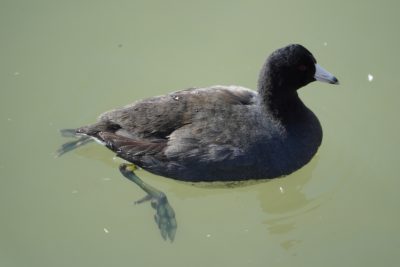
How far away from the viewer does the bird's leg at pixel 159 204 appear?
5.73m

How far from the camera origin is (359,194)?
6.06 metres

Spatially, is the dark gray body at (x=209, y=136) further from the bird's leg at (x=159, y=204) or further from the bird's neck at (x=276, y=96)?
the bird's leg at (x=159, y=204)

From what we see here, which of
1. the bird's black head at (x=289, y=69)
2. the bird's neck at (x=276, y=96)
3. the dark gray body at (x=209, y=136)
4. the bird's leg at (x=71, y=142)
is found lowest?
the bird's leg at (x=71, y=142)

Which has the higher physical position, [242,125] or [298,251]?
[242,125]

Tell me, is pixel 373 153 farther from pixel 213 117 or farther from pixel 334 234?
pixel 213 117

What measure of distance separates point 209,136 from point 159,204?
0.84 metres

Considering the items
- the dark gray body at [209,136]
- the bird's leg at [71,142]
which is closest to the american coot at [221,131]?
the dark gray body at [209,136]

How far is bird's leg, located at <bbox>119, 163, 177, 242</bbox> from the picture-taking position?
226 inches

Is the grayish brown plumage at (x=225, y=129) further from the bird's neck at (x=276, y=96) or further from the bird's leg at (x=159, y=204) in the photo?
the bird's leg at (x=159, y=204)

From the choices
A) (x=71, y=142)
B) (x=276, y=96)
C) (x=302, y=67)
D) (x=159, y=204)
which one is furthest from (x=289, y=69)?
(x=71, y=142)

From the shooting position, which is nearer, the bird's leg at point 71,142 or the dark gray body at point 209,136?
the dark gray body at point 209,136

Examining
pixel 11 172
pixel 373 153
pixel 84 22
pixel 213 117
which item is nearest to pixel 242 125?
pixel 213 117

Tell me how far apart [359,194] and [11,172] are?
352 centimetres

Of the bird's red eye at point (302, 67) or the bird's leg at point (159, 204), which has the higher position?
the bird's red eye at point (302, 67)
